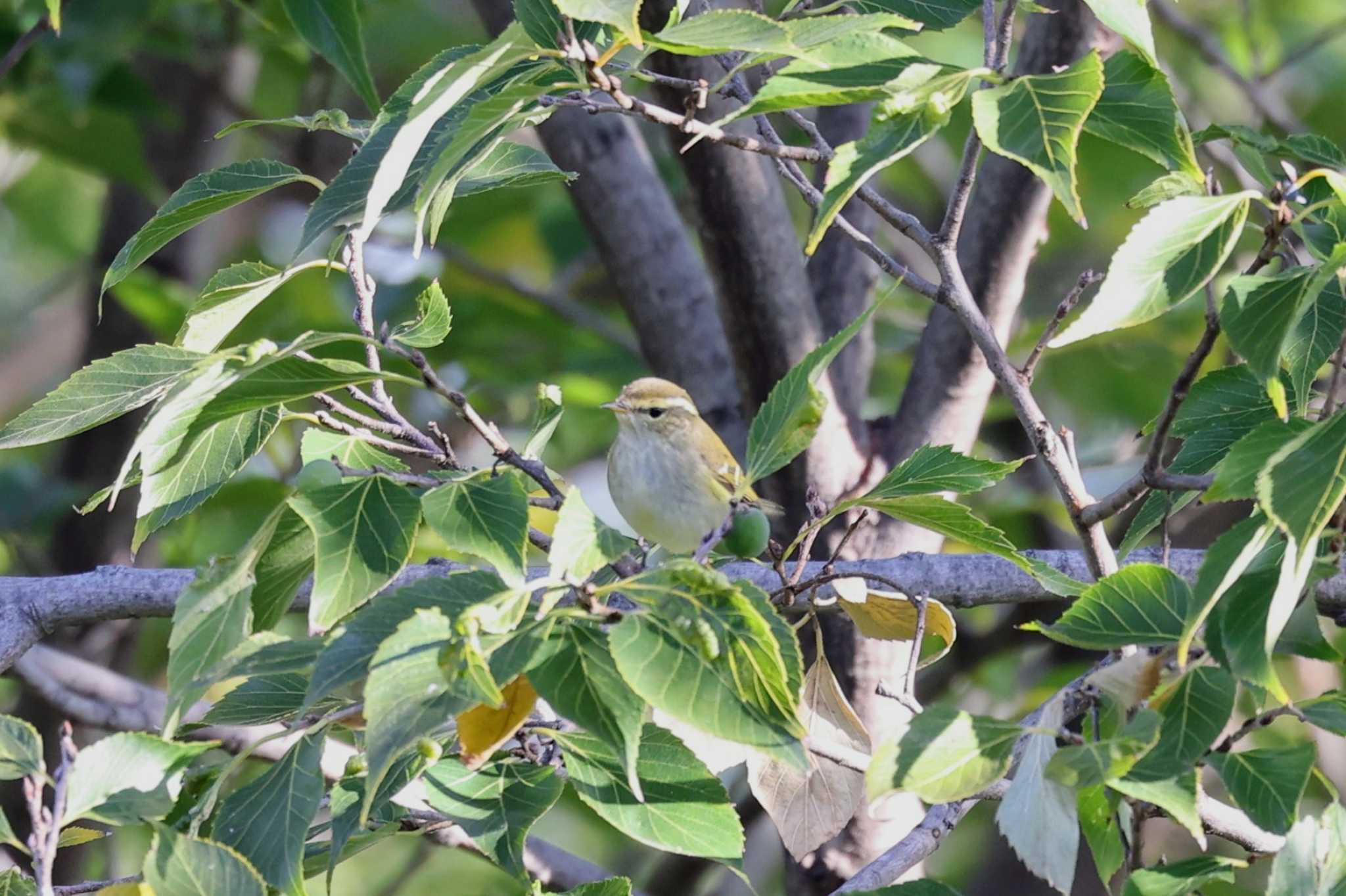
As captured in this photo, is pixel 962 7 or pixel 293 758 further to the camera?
pixel 962 7

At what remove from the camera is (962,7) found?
145 cm

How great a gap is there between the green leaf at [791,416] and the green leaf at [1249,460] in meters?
0.35

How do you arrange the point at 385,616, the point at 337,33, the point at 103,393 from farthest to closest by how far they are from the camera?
the point at 337,33 < the point at 103,393 < the point at 385,616

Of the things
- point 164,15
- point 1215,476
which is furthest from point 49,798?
point 1215,476

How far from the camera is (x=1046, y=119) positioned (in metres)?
1.11

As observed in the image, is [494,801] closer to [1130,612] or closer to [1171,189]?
[1130,612]

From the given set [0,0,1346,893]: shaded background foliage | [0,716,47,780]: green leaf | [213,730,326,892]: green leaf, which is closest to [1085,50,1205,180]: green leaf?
[213,730,326,892]: green leaf

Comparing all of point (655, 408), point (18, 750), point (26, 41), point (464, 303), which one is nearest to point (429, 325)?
point (18, 750)

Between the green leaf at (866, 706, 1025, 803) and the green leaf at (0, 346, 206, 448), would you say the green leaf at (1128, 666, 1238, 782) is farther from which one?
the green leaf at (0, 346, 206, 448)

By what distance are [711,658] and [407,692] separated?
0.82 feet

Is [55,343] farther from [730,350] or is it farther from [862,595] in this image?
[862,595]

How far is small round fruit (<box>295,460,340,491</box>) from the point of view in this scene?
50.3 inches

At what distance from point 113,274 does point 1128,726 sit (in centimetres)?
116

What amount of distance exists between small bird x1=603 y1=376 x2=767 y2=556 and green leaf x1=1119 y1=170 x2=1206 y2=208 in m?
1.15
